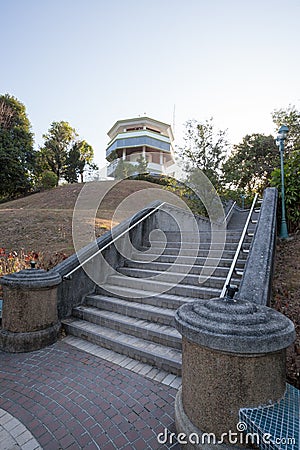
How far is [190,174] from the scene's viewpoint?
10.2m

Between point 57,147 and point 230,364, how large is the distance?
34.1 meters

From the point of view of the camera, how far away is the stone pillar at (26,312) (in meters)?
3.86

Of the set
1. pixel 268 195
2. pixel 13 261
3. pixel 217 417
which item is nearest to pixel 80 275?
pixel 13 261

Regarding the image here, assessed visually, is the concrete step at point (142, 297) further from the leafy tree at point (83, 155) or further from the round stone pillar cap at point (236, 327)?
the leafy tree at point (83, 155)

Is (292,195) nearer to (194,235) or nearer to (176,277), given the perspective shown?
(194,235)

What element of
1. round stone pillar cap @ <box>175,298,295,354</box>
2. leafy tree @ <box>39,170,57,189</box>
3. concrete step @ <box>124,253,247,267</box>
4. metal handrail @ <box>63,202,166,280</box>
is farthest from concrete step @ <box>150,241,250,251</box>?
leafy tree @ <box>39,170,57,189</box>

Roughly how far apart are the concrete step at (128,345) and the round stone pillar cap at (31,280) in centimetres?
84

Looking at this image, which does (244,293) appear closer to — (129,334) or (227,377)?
(227,377)

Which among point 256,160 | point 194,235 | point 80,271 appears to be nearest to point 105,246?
point 80,271

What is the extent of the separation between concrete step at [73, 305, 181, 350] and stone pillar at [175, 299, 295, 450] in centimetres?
146

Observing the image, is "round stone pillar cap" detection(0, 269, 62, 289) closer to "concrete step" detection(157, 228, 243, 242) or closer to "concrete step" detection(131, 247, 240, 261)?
"concrete step" detection(131, 247, 240, 261)

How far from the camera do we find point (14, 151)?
24344mm

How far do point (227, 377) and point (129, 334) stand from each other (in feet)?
7.63

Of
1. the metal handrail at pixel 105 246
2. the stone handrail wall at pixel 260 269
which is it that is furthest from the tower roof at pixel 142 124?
the stone handrail wall at pixel 260 269
